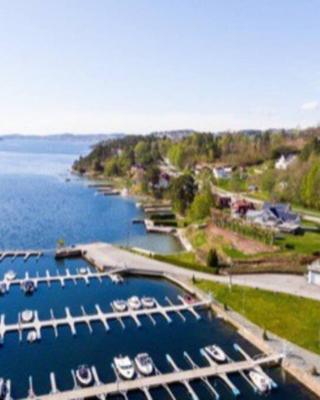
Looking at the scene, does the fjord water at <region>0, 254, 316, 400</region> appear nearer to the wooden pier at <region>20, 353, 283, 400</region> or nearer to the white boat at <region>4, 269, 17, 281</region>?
the wooden pier at <region>20, 353, 283, 400</region>

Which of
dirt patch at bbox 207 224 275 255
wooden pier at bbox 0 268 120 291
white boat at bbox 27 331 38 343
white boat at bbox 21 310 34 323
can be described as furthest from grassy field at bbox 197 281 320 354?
white boat at bbox 27 331 38 343

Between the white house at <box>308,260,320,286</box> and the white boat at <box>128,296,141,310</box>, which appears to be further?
the white house at <box>308,260,320,286</box>

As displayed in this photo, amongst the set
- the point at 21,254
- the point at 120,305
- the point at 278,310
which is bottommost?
the point at 21,254

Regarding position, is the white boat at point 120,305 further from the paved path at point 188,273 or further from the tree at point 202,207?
the tree at point 202,207

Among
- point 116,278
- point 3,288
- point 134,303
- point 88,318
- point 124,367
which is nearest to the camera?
point 124,367

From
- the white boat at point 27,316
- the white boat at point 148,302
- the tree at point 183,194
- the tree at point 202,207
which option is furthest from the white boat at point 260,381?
the tree at point 183,194

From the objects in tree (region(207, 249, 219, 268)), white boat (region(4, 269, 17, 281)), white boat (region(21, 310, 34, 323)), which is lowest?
white boat (region(21, 310, 34, 323))

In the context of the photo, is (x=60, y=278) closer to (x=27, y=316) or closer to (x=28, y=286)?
(x=28, y=286)

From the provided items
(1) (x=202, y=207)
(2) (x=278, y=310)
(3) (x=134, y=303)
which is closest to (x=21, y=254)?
(3) (x=134, y=303)
